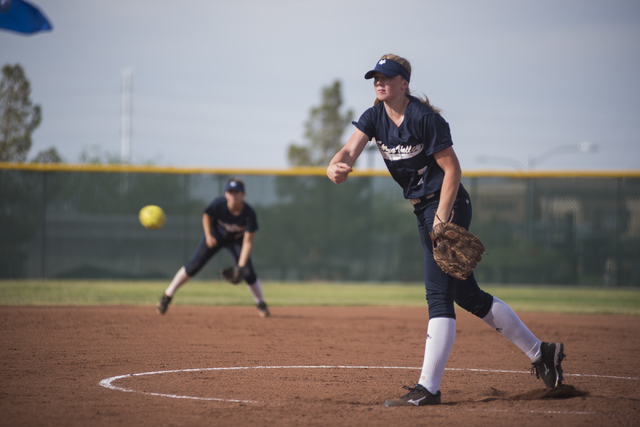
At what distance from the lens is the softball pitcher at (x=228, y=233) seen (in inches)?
320

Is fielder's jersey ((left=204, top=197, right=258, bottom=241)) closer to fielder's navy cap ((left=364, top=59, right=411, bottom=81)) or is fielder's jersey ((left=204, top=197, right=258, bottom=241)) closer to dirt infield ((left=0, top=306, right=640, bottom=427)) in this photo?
dirt infield ((left=0, top=306, right=640, bottom=427))

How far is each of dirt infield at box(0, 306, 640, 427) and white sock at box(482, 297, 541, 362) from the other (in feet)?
0.98

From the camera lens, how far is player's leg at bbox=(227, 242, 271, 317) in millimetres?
8164

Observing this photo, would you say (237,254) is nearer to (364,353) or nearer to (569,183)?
(364,353)

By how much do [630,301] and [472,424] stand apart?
33.4 feet

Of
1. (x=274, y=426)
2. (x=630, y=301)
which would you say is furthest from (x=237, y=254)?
(x=630, y=301)

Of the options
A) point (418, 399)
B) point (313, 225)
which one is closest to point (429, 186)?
point (418, 399)

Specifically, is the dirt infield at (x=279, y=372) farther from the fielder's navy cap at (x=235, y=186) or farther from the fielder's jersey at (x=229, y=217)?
the fielder's navy cap at (x=235, y=186)

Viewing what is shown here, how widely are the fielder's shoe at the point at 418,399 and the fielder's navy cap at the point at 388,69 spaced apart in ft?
6.26

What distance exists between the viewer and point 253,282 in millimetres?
8266

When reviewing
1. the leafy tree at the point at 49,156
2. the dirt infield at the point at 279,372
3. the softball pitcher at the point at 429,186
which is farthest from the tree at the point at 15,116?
the softball pitcher at the point at 429,186

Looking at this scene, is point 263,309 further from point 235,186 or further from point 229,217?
point 235,186

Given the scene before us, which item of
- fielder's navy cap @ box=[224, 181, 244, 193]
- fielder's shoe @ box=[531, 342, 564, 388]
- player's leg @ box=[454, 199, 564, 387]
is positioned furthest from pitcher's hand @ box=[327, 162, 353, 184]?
fielder's navy cap @ box=[224, 181, 244, 193]

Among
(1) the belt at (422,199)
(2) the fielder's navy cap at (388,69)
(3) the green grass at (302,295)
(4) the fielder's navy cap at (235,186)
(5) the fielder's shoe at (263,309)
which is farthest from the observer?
(3) the green grass at (302,295)
